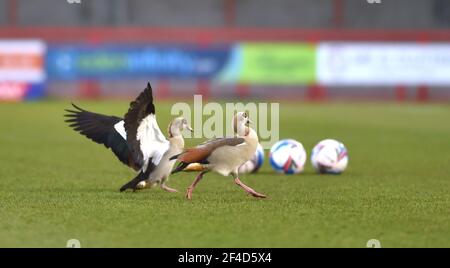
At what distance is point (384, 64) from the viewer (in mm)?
35781

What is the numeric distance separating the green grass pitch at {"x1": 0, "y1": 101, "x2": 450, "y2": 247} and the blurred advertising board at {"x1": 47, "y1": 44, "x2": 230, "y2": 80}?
18286 millimetres

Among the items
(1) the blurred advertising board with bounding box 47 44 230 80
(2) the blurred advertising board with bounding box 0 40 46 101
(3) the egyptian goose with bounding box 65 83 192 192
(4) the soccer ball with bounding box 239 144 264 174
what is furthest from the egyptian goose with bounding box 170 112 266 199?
(1) the blurred advertising board with bounding box 47 44 230 80

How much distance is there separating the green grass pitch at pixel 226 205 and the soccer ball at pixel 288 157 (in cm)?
17

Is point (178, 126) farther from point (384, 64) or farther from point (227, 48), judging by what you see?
point (384, 64)

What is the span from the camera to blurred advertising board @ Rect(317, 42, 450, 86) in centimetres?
3562

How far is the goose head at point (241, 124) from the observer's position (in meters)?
9.41

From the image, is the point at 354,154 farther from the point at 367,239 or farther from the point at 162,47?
the point at 162,47

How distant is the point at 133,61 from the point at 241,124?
26.9 m

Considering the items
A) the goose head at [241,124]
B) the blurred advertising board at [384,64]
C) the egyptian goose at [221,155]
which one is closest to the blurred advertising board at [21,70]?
the blurred advertising board at [384,64]

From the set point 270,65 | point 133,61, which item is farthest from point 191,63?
point 270,65

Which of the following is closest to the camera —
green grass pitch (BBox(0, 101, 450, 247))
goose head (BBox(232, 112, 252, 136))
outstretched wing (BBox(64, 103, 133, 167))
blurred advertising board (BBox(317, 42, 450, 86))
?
green grass pitch (BBox(0, 101, 450, 247))

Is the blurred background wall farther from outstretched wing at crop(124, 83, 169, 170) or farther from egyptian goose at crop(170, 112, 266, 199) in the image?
egyptian goose at crop(170, 112, 266, 199)

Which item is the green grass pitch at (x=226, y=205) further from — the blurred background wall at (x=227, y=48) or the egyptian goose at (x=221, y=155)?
the blurred background wall at (x=227, y=48)
